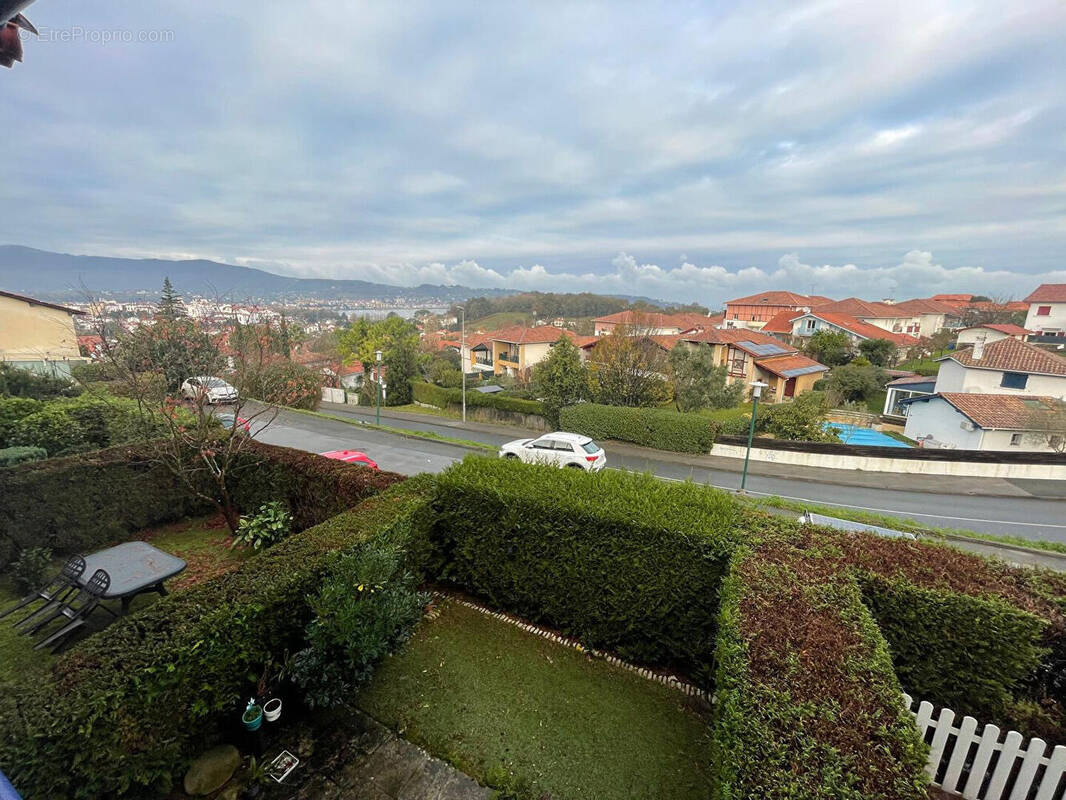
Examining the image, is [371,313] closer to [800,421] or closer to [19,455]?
[800,421]

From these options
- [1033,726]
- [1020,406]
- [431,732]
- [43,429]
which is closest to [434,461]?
[43,429]

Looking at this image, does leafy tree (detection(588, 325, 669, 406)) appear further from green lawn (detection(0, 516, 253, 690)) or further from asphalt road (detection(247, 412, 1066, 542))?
green lawn (detection(0, 516, 253, 690))

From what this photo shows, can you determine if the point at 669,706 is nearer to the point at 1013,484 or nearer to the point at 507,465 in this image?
the point at 507,465

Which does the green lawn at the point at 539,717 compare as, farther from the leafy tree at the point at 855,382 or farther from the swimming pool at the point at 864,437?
the leafy tree at the point at 855,382

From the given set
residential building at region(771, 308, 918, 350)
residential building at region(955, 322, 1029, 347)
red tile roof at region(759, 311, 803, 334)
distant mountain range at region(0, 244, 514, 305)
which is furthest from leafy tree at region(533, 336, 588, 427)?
residential building at region(955, 322, 1029, 347)

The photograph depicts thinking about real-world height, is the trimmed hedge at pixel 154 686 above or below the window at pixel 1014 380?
above

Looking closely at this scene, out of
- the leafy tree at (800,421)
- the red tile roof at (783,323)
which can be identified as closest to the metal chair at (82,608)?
the leafy tree at (800,421)
